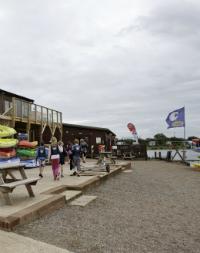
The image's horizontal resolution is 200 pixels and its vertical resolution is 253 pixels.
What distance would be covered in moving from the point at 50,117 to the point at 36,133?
1.61 meters

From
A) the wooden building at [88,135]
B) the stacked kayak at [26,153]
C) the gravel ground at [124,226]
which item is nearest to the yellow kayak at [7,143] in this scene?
the stacked kayak at [26,153]

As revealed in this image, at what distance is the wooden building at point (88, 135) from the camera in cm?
3428

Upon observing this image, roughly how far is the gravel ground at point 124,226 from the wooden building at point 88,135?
24.5 metres

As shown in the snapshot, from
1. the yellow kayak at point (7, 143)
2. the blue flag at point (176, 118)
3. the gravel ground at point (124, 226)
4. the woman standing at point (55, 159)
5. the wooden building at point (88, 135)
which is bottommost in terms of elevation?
the gravel ground at point (124, 226)

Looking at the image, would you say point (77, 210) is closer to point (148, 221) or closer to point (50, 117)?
point (148, 221)

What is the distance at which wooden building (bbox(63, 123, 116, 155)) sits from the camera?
1349 inches

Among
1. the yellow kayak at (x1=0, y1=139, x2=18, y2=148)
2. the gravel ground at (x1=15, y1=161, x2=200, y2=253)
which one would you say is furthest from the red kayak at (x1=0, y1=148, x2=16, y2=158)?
the gravel ground at (x1=15, y1=161, x2=200, y2=253)

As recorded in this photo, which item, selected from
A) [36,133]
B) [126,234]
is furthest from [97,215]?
[36,133]

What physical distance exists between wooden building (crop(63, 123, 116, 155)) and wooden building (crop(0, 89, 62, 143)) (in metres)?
6.55

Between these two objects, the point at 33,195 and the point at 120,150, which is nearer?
the point at 33,195

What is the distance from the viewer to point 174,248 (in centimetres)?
532

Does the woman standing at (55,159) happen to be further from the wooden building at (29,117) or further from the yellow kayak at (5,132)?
the wooden building at (29,117)

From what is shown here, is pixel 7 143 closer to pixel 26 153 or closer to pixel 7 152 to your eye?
pixel 7 152

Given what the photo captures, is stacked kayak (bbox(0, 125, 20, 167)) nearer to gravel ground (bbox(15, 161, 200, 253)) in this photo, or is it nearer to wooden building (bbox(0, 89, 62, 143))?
wooden building (bbox(0, 89, 62, 143))
